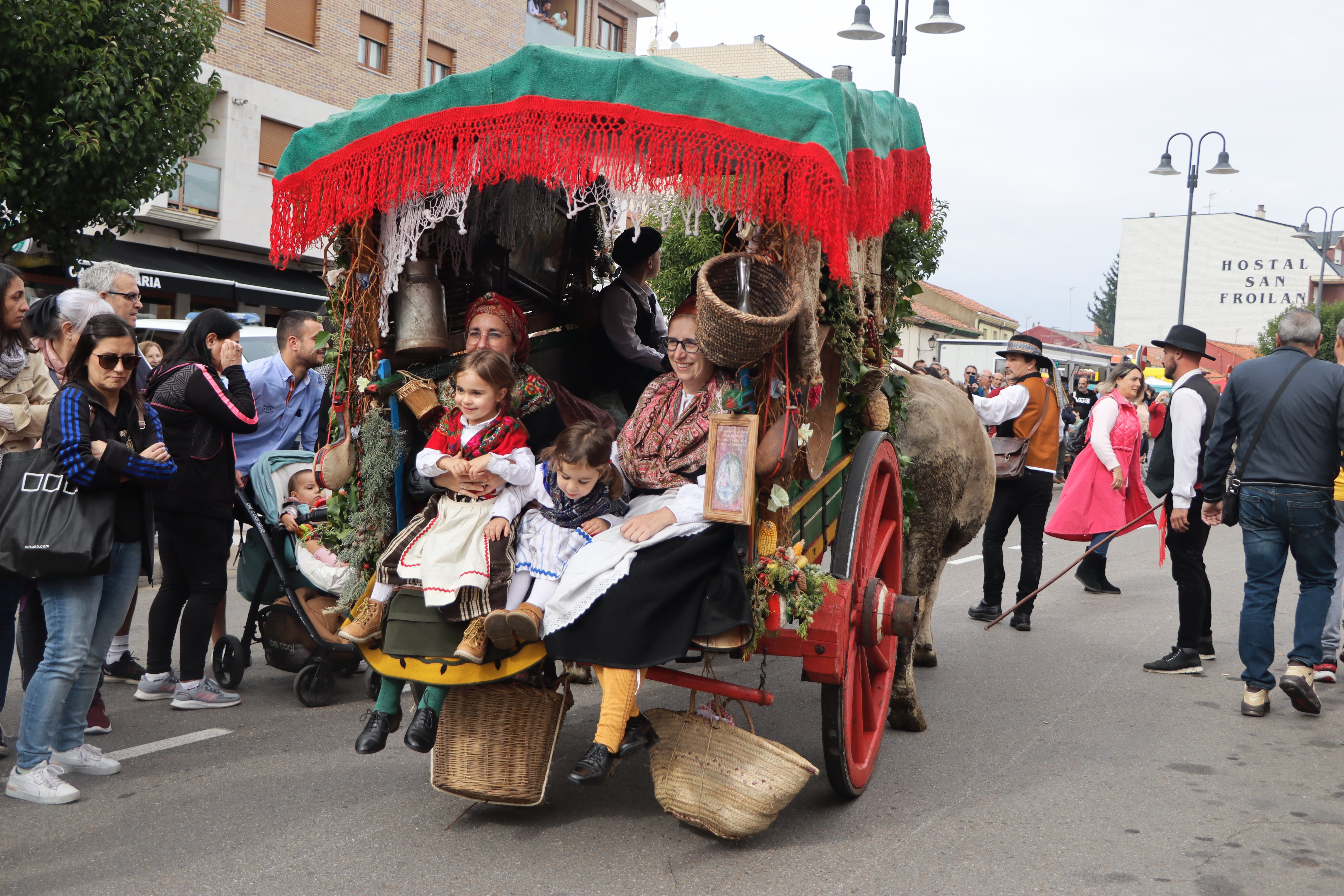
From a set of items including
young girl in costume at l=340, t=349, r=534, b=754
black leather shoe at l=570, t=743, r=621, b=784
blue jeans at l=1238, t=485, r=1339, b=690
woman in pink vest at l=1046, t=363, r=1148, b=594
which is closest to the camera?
black leather shoe at l=570, t=743, r=621, b=784

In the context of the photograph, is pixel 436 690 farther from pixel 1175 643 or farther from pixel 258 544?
pixel 1175 643

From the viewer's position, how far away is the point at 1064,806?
444 centimetres

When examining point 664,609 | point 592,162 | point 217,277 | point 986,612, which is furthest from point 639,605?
point 217,277

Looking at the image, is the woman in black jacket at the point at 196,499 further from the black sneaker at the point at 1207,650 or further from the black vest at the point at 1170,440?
the black sneaker at the point at 1207,650

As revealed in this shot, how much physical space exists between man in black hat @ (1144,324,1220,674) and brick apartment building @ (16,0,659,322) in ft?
45.4

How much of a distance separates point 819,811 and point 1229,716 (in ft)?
9.38

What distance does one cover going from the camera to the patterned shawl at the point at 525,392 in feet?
14.5

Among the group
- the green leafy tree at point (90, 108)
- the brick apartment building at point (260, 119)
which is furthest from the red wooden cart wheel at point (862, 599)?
the brick apartment building at point (260, 119)

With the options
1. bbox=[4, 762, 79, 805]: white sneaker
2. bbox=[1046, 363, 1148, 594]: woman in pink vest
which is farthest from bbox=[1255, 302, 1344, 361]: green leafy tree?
bbox=[4, 762, 79, 805]: white sneaker

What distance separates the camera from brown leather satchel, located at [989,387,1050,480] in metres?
7.97

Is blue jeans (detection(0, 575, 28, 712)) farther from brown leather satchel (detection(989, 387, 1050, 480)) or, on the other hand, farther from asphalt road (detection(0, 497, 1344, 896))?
brown leather satchel (detection(989, 387, 1050, 480))

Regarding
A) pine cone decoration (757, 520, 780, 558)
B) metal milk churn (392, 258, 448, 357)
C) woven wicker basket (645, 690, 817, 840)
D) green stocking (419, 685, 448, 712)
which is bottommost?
woven wicker basket (645, 690, 817, 840)

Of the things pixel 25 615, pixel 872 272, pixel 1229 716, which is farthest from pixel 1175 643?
pixel 25 615

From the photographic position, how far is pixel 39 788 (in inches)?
166
